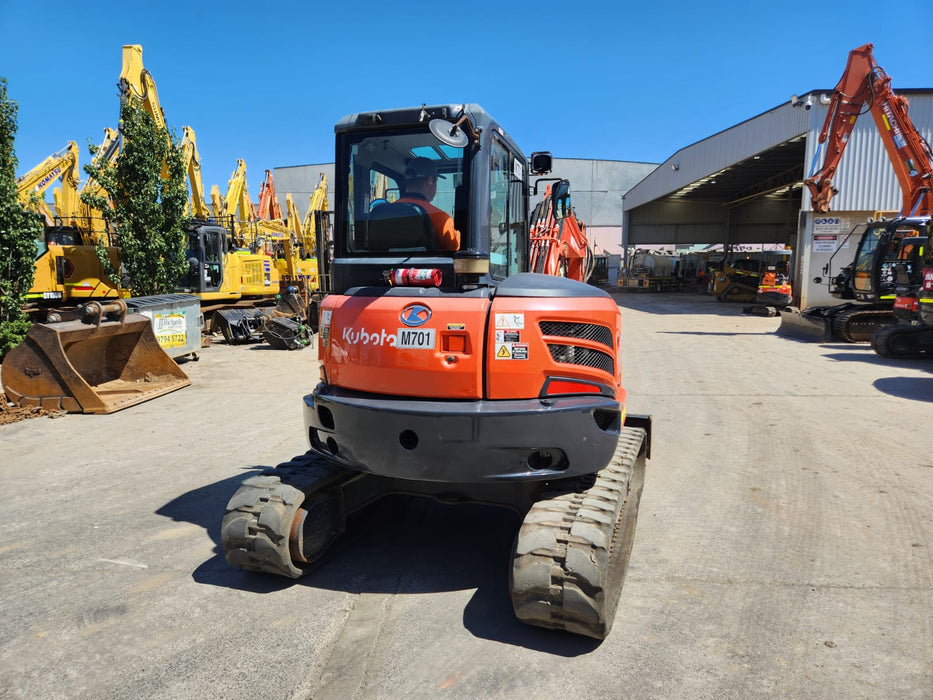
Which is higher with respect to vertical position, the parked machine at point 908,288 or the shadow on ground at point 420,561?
the parked machine at point 908,288

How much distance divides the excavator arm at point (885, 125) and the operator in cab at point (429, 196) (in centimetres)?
1564

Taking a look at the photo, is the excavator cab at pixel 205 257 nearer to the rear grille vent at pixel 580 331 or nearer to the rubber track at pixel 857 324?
the rear grille vent at pixel 580 331

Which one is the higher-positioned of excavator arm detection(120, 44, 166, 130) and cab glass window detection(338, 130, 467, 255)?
excavator arm detection(120, 44, 166, 130)

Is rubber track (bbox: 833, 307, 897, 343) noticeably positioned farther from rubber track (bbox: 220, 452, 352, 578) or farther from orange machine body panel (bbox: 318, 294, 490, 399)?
rubber track (bbox: 220, 452, 352, 578)

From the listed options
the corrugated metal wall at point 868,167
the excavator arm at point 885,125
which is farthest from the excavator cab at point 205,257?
the corrugated metal wall at point 868,167

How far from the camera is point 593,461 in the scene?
3268 millimetres

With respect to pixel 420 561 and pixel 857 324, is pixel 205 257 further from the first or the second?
pixel 857 324

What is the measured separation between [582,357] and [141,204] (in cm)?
1412

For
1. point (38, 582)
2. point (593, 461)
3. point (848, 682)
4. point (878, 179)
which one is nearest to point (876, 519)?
point (848, 682)

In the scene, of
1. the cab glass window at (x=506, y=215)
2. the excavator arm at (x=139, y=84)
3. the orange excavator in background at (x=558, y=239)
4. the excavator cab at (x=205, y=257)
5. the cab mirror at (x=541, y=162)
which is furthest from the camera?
the excavator cab at (x=205, y=257)

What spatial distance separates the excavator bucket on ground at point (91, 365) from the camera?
24.8 feet

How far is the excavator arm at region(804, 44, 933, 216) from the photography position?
14.6 meters

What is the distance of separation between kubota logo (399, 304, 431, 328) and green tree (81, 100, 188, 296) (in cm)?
1317

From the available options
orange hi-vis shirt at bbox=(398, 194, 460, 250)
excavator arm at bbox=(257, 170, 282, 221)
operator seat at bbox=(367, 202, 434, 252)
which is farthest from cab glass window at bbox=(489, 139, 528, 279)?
excavator arm at bbox=(257, 170, 282, 221)
